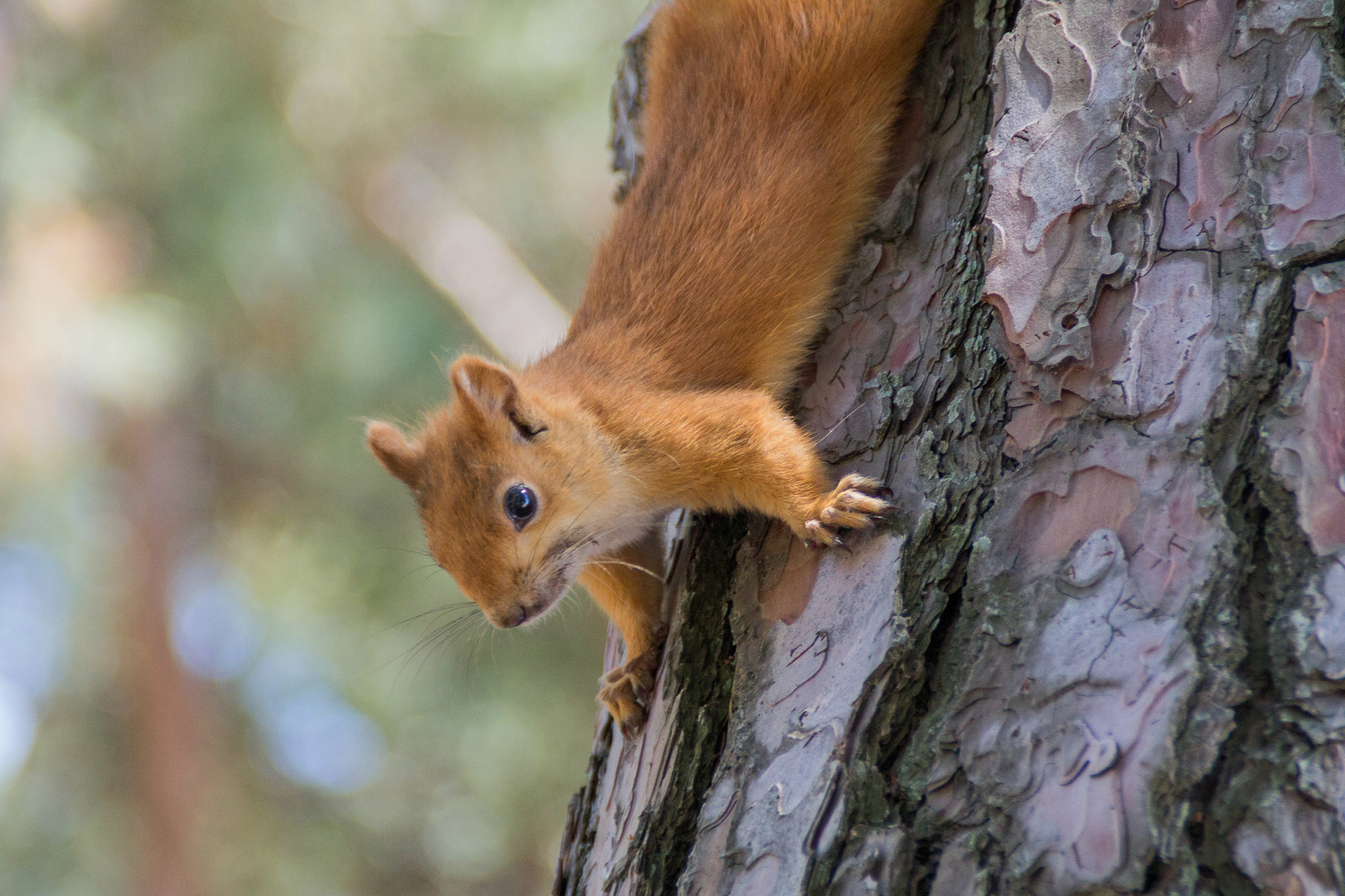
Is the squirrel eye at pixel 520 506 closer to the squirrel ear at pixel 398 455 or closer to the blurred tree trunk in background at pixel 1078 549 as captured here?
the squirrel ear at pixel 398 455

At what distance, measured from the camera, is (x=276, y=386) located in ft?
24.2

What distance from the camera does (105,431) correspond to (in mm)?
7105

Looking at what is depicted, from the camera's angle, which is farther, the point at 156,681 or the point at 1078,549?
the point at 156,681

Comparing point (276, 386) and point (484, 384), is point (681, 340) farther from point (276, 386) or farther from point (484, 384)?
point (276, 386)

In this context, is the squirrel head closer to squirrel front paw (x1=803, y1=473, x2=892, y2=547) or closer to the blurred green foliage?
squirrel front paw (x1=803, y1=473, x2=892, y2=547)

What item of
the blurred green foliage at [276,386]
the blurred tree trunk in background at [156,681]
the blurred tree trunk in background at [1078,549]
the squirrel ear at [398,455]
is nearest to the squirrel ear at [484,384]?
the squirrel ear at [398,455]

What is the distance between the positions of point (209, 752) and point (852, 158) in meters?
6.66

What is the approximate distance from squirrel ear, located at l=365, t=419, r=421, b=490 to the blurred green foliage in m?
2.64

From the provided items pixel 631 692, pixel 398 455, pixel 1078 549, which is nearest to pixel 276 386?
pixel 398 455

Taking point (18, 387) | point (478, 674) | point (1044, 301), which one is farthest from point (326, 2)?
point (1044, 301)

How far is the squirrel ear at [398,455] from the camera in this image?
256 cm

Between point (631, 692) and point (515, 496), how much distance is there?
470 millimetres

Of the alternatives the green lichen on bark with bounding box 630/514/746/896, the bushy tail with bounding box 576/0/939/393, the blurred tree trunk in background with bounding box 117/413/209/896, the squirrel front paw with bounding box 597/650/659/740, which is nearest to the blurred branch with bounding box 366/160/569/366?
the blurred tree trunk in background with bounding box 117/413/209/896

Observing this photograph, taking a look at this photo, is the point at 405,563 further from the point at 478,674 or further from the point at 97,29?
the point at 97,29
